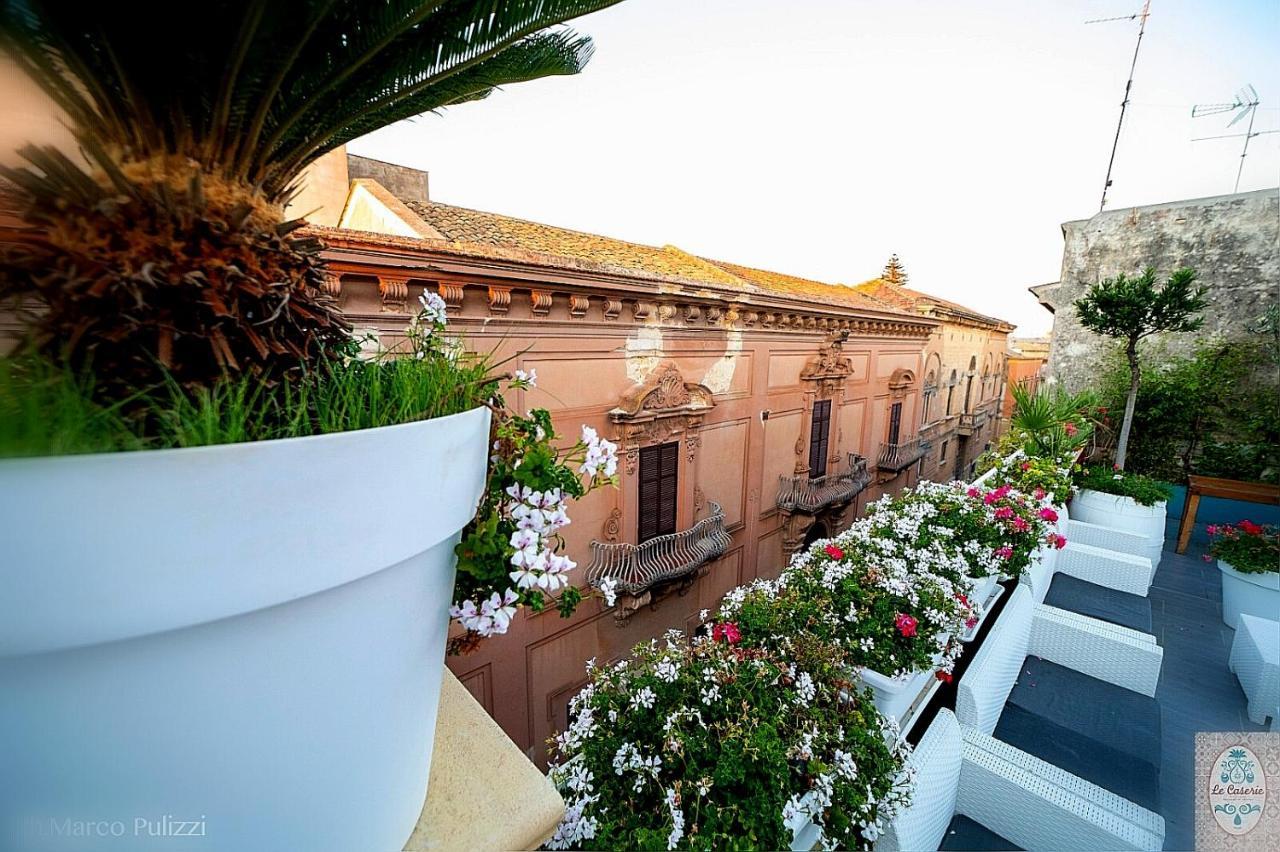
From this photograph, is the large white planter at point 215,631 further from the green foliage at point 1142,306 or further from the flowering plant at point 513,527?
the green foliage at point 1142,306

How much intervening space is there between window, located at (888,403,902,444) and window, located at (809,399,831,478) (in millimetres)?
3381

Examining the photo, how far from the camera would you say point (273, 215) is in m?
1.12

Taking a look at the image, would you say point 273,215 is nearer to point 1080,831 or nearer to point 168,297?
point 168,297

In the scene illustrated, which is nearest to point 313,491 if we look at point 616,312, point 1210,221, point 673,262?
point 616,312

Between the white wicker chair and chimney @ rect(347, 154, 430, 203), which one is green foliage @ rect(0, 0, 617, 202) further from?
chimney @ rect(347, 154, 430, 203)

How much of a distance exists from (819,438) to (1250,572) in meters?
6.03

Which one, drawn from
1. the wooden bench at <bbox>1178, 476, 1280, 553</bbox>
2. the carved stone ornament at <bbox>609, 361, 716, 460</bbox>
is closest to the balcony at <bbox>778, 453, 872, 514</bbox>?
the carved stone ornament at <bbox>609, 361, 716, 460</bbox>

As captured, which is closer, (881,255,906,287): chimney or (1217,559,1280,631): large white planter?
(1217,559,1280,631): large white planter

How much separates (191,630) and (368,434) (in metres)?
0.34

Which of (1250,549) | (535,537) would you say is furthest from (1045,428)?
(535,537)

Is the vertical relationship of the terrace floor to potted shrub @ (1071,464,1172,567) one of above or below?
below

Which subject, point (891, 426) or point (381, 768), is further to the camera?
point (891, 426)

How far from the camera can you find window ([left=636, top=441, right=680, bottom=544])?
273 inches

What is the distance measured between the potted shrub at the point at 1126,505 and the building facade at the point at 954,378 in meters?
7.39
